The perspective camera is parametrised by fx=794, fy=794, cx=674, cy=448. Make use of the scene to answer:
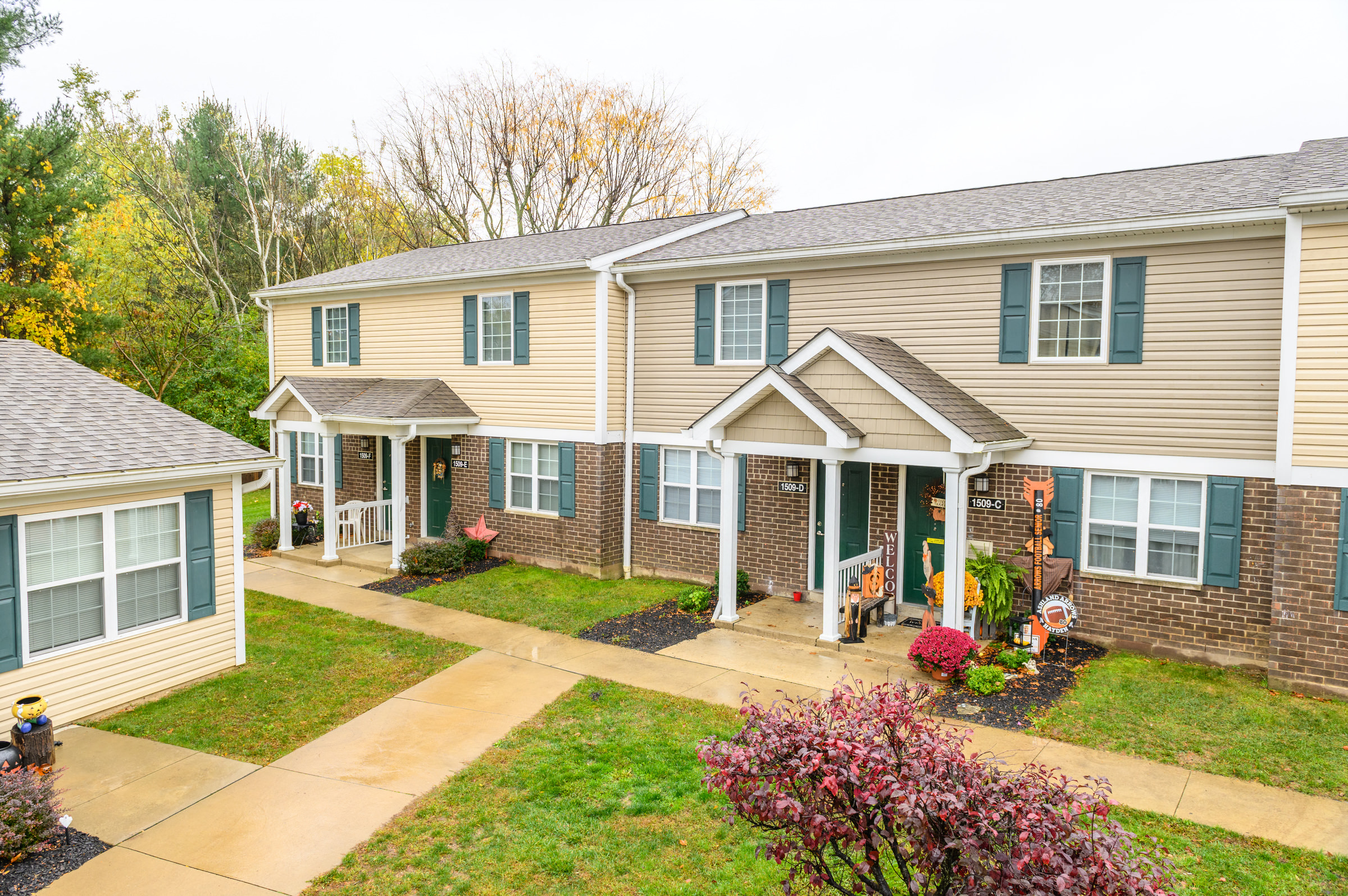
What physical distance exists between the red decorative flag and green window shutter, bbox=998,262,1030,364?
9.92 meters

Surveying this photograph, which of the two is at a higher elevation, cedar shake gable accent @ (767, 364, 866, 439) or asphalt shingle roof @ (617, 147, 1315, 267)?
asphalt shingle roof @ (617, 147, 1315, 267)

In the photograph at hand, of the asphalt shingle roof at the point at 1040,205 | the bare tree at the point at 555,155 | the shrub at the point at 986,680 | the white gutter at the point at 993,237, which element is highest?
the bare tree at the point at 555,155

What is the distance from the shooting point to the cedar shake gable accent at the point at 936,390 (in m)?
10.0

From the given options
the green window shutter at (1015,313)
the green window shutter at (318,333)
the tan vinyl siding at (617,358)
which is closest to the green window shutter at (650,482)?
the tan vinyl siding at (617,358)

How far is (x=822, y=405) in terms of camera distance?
10586 mm

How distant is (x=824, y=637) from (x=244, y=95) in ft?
109

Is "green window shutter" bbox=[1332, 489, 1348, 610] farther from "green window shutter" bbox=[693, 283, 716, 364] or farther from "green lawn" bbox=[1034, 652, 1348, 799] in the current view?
"green window shutter" bbox=[693, 283, 716, 364]

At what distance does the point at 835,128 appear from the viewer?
3356cm

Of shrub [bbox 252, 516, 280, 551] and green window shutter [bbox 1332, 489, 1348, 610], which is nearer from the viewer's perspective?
green window shutter [bbox 1332, 489, 1348, 610]

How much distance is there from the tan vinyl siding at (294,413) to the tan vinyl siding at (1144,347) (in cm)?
884

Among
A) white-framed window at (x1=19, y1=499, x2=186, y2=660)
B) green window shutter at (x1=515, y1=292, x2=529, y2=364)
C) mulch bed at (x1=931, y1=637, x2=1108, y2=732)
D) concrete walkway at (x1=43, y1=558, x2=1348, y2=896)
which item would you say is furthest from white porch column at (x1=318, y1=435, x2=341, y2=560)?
mulch bed at (x1=931, y1=637, x2=1108, y2=732)

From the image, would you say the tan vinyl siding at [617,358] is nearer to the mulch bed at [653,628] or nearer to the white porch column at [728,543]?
the white porch column at [728,543]

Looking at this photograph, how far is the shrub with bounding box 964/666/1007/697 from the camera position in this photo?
29.6 feet

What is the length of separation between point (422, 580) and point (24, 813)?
8769mm
